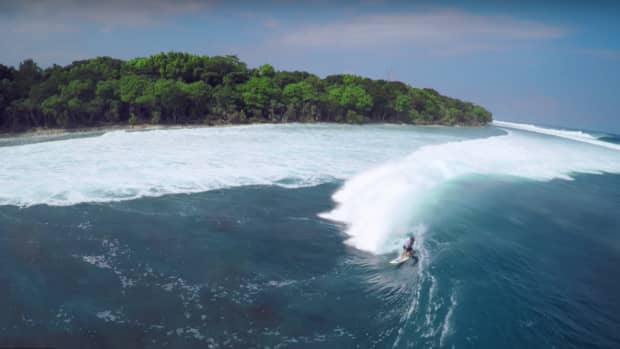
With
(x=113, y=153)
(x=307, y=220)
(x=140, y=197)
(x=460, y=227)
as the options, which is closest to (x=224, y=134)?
(x=113, y=153)

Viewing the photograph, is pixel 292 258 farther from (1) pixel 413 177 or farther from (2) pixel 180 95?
(2) pixel 180 95

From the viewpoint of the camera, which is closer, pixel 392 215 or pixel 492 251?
pixel 492 251

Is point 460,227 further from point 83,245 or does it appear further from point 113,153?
point 113,153

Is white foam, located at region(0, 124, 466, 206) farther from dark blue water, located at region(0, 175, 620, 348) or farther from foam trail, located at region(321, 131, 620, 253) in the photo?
foam trail, located at region(321, 131, 620, 253)

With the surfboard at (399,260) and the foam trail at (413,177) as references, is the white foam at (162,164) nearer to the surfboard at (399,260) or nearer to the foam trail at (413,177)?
the foam trail at (413,177)

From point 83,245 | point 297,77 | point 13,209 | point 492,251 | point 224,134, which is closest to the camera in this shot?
point 83,245

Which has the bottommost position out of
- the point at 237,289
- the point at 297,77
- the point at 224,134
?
the point at 237,289

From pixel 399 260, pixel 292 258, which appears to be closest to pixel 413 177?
pixel 399 260
